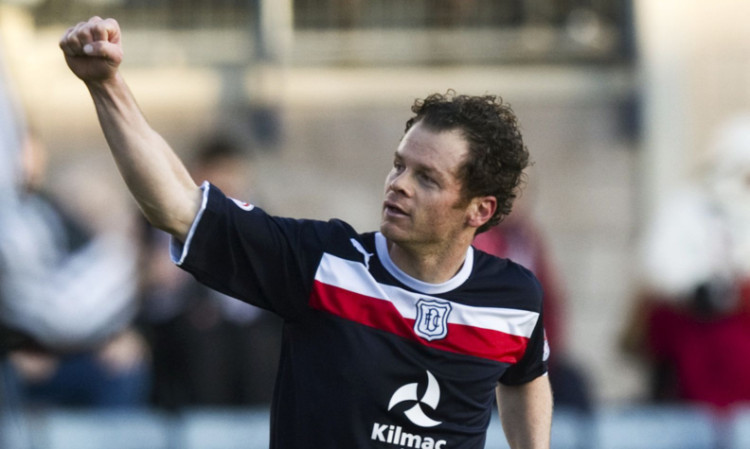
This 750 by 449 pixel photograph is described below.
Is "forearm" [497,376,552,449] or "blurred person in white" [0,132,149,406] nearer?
"forearm" [497,376,552,449]

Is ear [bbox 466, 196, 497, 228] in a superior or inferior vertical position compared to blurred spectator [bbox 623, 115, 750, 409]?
superior

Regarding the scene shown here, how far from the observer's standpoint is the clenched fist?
3.41m

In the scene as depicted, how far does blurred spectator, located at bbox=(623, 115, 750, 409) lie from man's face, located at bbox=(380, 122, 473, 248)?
14.0ft

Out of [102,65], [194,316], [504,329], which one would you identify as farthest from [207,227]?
[194,316]

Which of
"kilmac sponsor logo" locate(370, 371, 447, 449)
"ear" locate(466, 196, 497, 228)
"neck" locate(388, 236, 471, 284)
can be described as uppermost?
"ear" locate(466, 196, 497, 228)

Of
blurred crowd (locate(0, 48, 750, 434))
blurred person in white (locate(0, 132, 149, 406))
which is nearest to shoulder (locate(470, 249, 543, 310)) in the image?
blurred person in white (locate(0, 132, 149, 406))

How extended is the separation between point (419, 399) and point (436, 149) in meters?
0.75

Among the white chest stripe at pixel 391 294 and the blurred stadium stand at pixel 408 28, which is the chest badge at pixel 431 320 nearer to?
the white chest stripe at pixel 391 294

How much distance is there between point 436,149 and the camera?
3865mm

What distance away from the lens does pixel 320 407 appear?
151 inches

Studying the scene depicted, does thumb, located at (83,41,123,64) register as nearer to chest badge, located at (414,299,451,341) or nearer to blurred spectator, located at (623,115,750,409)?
chest badge, located at (414,299,451,341)

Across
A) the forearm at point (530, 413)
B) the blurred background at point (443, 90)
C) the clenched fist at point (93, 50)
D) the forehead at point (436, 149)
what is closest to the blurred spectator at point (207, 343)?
the blurred background at point (443, 90)

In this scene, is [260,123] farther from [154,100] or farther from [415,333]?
[415,333]

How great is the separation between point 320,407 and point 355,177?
22.9 ft
